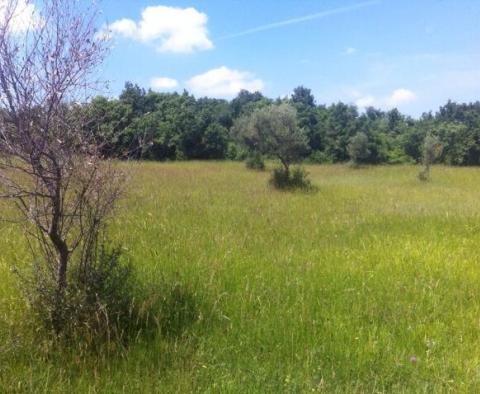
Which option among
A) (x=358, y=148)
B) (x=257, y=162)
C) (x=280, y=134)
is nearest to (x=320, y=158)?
(x=358, y=148)

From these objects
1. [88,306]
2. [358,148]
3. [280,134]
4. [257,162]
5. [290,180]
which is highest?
[358,148]

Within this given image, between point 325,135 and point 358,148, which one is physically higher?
point 325,135

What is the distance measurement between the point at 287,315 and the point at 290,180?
15.8 meters

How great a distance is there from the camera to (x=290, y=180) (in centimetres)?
2030

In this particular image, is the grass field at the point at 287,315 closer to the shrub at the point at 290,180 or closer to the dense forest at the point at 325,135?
the shrub at the point at 290,180

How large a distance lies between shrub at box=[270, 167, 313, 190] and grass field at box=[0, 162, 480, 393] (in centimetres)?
1035

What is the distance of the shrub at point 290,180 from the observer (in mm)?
19802

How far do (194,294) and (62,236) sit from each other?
1570 millimetres

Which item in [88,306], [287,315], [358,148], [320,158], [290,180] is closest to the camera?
[88,306]

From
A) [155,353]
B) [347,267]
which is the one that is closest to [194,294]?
[155,353]

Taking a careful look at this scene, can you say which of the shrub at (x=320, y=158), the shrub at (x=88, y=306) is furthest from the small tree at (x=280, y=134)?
the shrub at (x=320, y=158)

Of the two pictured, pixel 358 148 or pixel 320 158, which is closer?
pixel 358 148

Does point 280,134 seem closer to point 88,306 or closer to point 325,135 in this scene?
point 88,306

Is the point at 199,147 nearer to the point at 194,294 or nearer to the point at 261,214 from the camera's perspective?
the point at 261,214
